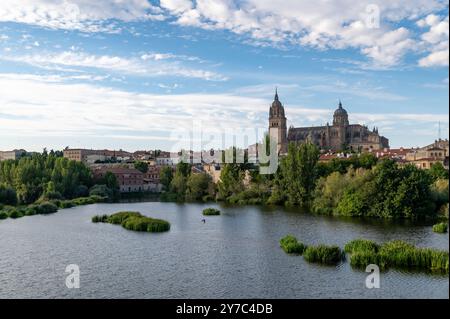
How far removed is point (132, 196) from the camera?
191 feet

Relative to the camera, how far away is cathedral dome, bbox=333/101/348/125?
4331 inches

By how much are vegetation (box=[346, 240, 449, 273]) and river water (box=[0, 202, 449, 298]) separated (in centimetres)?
64

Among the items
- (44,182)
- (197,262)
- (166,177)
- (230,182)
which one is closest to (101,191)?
(44,182)

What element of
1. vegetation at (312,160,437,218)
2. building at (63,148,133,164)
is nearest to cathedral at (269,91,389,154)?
building at (63,148,133,164)

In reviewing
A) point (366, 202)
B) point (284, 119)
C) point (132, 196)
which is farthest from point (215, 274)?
point (284, 119)

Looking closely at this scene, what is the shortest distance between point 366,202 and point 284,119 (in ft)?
241

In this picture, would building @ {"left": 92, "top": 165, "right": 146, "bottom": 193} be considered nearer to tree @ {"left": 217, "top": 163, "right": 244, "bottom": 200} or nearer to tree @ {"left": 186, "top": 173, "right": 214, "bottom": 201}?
tree @ {"left": 186, "top": 173, "right": 214, "bottom": 201}

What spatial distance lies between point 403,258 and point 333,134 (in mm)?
93619

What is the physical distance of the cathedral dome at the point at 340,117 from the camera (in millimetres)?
110000

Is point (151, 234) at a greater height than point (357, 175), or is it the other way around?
point (357, 175)

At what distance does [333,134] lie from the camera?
358 ft

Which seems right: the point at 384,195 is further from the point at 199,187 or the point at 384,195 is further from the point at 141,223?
the point at 199,187

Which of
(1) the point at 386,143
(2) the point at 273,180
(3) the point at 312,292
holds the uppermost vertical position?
(1) the point at 386,143
